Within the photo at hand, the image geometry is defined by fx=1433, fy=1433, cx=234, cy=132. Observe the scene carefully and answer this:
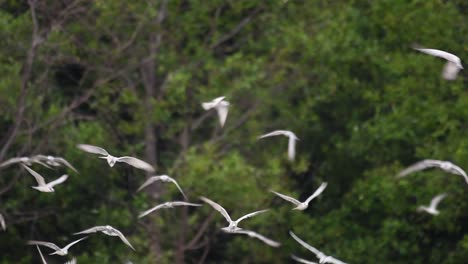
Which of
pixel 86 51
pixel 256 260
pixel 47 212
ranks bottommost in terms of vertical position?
pixel 256 260

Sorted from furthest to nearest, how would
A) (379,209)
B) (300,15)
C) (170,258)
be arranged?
1. (300,15)
2. (379,209)
3. (170,258)

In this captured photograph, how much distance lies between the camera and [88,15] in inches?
753

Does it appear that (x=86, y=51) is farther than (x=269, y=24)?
No

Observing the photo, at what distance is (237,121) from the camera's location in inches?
819

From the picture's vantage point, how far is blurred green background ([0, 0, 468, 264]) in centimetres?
1858

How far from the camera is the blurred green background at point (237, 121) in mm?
18578

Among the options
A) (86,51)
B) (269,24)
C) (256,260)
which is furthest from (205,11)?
(256,260)

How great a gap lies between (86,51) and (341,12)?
13.4 ft

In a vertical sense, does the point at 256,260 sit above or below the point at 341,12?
below

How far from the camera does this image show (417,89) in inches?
789

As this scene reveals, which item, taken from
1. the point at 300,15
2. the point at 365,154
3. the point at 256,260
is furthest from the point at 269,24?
the point at 256,260

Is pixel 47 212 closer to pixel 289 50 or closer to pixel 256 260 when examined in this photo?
pixel 256 260

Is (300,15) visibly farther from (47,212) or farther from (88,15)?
(47,212)

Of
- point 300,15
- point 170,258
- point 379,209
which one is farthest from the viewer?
point 300,15
